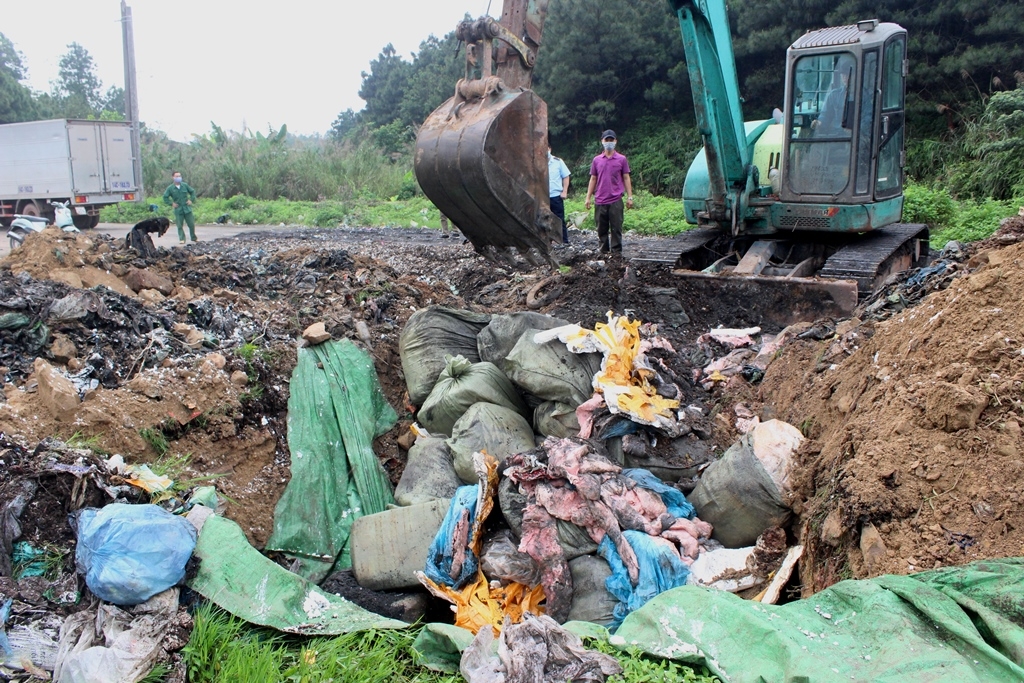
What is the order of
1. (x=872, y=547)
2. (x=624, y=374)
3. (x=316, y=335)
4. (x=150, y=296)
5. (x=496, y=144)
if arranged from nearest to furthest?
(x=872, y=547) < (x=624, y=374) < (x=496, y=144) < (x=316, y=335) < (x=150, y=296)

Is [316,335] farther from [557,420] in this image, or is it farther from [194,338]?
[557,420]

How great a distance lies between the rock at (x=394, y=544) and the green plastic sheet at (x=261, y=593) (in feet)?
0.89

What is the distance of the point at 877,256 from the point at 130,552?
564cm

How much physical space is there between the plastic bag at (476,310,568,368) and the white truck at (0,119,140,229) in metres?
15.2

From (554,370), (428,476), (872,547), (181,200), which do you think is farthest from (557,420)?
(181,200)

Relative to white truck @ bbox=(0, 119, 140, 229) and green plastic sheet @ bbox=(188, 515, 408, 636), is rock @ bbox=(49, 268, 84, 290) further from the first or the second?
white truck @ bbox=(0, 119, 140, 229)

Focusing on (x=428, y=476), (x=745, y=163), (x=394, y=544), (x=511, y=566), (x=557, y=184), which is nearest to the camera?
(x=511, y=566)

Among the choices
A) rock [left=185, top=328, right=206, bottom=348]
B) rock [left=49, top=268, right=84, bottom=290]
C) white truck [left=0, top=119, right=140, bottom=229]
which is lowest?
rock [left=185, top=328, right=206, bottom=348]

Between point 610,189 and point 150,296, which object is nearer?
point 150,296

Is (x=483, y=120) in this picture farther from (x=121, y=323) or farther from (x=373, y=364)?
(x=121, y=323)

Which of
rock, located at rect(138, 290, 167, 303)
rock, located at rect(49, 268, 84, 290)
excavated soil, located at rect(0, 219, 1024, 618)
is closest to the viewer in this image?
excavated soil, located at rect(0, 219, 1024, 618)

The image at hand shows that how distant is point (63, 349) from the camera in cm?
454

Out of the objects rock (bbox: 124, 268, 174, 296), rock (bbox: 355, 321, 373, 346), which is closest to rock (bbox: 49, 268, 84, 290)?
rock (bbox: 124, 268, 174, 296)

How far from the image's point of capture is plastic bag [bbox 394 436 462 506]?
4.02m
